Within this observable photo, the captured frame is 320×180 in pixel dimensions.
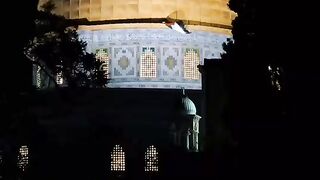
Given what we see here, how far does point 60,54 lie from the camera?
53.8 feet

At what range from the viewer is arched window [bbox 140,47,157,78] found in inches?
1346

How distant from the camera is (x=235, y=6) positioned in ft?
65.9

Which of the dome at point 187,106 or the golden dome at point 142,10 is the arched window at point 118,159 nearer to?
the dome at point 187,106

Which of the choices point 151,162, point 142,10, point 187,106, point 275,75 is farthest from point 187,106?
point 275,75

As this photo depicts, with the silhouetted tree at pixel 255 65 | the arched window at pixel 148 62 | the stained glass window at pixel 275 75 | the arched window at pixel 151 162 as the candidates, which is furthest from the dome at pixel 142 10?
the stained glass window at pixel 275 75

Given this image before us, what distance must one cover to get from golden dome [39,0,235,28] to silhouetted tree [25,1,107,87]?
17084 millimetres

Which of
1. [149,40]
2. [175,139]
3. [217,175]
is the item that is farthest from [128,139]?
[217,175]

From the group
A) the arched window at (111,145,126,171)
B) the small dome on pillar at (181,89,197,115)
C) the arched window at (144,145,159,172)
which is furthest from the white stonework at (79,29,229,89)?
the arched window at (144,145,159,172)

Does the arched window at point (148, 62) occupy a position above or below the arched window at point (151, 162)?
above

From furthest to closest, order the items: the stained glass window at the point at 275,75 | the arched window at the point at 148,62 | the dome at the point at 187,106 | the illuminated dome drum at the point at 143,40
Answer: the arched window at the point at 148,62 → the illuminated dome drum at the point at 143,40 → the dome at the point at 187,106 → the stained glass window at the point at 275,75

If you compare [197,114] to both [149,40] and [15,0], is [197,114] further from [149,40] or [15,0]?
[15,0]

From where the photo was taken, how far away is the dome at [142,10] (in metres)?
34.0

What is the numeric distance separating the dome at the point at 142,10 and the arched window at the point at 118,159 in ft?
16.8

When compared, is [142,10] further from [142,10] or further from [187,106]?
[187,106]
